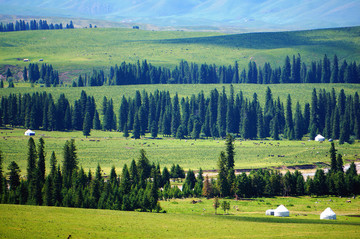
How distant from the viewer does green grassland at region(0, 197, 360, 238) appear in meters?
59.2

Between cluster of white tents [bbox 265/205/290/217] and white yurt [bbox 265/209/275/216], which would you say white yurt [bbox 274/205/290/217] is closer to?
cluster of white tents [bbox 265/205/290/217]

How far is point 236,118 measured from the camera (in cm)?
17075

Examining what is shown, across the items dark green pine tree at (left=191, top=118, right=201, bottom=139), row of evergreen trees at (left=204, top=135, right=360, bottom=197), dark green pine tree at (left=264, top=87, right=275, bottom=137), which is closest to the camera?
row of evergreen trees at (left=204, top=135, right=360, bottom=197)

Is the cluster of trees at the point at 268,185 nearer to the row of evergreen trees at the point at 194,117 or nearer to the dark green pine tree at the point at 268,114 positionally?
the row of evergreen trees at the point at 194,117

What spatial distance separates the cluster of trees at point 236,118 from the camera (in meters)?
162

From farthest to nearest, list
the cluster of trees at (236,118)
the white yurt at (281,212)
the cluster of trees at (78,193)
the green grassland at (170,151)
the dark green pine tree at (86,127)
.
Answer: the cluster of trees at (236,118) < the dark green pine tree at (86,127) < the green grassland at (170,151) < the cluster of trees at (78,193) < the white yurt at (281,212)

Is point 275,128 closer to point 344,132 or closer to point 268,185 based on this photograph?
point 344,132

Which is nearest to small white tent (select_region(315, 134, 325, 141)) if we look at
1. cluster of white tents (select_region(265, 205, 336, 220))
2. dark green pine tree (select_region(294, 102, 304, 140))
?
dark green pine tree (select_region(294, 102, 304, 140))

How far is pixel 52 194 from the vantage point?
81625mm

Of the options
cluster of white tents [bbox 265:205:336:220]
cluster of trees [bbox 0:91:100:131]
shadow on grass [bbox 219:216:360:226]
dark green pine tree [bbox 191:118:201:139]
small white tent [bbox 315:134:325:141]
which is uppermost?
cluster of trees [bbox 0:91:100:131]

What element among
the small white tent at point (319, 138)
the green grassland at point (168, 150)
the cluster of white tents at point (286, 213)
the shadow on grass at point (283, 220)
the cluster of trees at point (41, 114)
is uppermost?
the cluster of trees at point (41, 114)

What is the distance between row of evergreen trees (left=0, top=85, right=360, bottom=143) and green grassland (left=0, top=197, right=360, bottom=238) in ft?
274

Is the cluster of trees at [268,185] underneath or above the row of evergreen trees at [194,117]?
underneath

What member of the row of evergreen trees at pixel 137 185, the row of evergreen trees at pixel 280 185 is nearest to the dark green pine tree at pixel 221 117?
the row of evergreen trees at pixel 137 185
